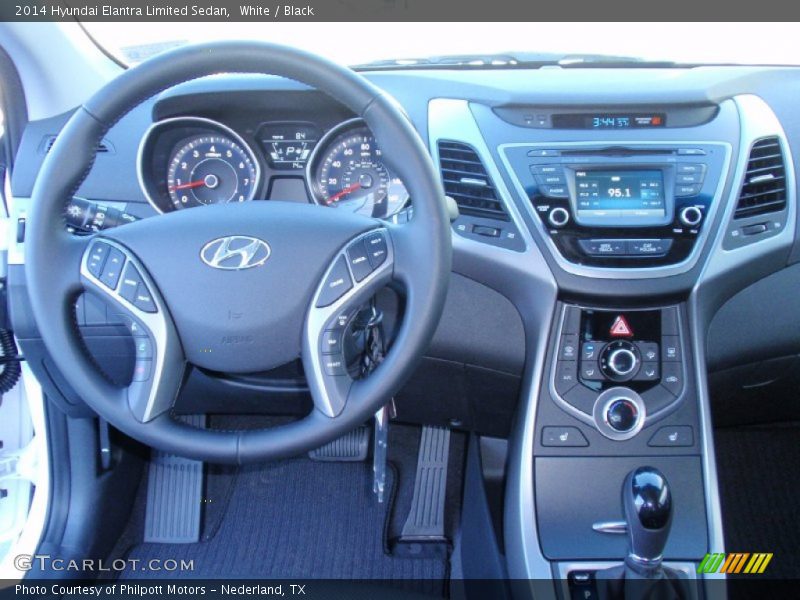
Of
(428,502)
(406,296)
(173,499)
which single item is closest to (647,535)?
(406,296)

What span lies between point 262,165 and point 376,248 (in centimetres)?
62

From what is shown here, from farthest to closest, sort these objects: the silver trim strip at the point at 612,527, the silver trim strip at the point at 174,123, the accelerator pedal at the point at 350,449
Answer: the accelerator pedal at the point at 350,449, the silver trim strip at the point at 174,123, the silver trim strip at the point at 612,527

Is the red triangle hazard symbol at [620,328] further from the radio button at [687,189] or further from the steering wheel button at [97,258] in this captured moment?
the steering wheel button at [97,258]

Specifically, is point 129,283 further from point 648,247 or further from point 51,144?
point 648,247

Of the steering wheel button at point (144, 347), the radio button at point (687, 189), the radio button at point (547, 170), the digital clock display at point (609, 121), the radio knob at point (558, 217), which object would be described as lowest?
the steering wheel button at point (144, 347)

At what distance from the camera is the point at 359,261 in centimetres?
123

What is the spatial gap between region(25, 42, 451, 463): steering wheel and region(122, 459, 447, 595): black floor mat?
0.97 meters

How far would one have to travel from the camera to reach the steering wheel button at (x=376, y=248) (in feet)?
4.05

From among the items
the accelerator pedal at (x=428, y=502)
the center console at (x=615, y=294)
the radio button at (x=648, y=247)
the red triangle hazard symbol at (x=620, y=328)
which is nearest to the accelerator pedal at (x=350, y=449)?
the accelerator pedal at (x=428, y=502)

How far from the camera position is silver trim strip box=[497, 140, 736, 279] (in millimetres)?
1590

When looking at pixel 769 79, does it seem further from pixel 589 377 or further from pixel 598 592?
pixel 598 592

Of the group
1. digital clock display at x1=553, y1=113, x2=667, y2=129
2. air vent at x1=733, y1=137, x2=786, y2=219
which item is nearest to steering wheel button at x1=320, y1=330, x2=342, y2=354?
digital clock display at x1=553, y1=113, x2=667, y2=129
